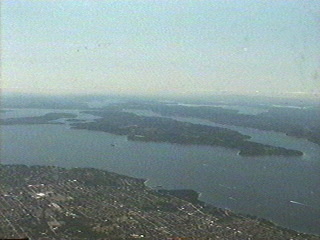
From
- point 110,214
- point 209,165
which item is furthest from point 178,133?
A: point 110,214

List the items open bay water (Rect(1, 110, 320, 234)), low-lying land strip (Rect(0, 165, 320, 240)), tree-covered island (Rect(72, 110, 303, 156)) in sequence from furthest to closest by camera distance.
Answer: tree-covered island (Rect(72, 110, 303, 156)) → open bay water (Rect(1, 110, 320, 234)) → low-lying land strip (Rect(0, 165, 320, 240))

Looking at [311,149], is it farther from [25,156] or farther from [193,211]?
[25,156]

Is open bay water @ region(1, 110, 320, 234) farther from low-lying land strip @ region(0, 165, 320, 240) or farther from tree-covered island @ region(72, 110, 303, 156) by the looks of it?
low-lying land strip @ region(0, 165, 320, 240)

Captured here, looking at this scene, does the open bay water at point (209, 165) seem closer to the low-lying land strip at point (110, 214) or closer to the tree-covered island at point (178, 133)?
the tree-covered island at point (178, 133)

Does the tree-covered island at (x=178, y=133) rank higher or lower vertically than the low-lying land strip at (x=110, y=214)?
higher

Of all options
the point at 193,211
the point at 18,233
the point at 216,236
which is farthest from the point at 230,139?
the point at 18,233

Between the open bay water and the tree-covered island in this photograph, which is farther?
the tree-covered island

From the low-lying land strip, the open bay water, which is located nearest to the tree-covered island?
the open bay water

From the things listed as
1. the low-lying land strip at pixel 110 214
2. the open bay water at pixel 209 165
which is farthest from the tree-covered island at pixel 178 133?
the low-lying land strip at pixel 110 214
